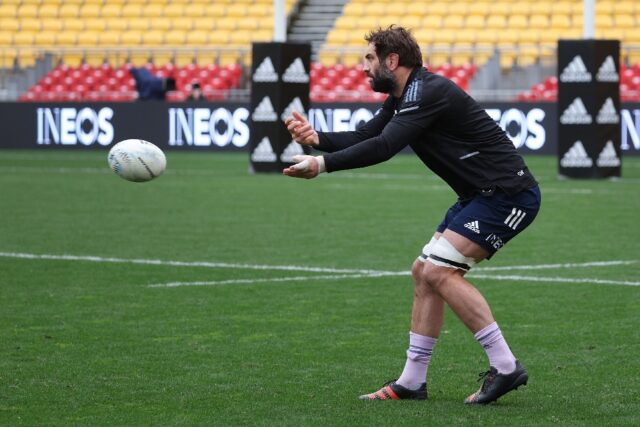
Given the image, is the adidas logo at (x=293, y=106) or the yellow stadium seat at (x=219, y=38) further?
the yellow stadium seat at (x=219, y=38)

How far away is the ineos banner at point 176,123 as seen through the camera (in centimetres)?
2761

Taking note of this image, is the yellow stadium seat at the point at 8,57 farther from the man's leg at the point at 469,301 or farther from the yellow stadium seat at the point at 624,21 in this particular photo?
the man's leg at the point at 469,301

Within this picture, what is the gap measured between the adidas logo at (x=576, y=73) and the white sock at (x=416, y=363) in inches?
627

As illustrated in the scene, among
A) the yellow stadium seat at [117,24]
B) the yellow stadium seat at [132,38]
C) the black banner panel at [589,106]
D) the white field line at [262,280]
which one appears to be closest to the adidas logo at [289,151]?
the black banner panel at [589,106]

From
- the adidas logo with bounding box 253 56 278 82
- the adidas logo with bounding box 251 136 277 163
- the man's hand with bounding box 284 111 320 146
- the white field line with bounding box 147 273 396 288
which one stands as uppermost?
the man's hand with bounding box 284 111 320 146

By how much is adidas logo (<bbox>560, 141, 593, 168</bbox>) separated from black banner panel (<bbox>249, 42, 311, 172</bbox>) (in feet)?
13.9

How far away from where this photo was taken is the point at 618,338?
330 inches

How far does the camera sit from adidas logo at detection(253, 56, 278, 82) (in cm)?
2367

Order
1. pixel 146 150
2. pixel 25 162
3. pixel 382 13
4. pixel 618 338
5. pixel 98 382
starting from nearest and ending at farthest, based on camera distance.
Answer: pixel 98 382
pixel 146 150
pixel 618 338
pixel 25 162
pixel 382 13

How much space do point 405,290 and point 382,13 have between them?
24.3 meters

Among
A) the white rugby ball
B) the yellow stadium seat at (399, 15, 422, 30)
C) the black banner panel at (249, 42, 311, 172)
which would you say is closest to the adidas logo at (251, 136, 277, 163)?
the black banner panel at (249, 42, 311, 172)

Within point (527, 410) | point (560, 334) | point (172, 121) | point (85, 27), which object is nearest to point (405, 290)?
point (560, 334)

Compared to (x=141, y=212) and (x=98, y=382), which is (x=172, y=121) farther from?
(x=98, y=382)

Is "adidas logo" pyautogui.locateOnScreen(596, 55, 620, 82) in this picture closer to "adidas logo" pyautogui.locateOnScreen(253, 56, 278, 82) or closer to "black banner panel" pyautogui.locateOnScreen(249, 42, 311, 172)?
"black banner panel" pyautogui.locateOnScreen(249, 42, 311, 172)
